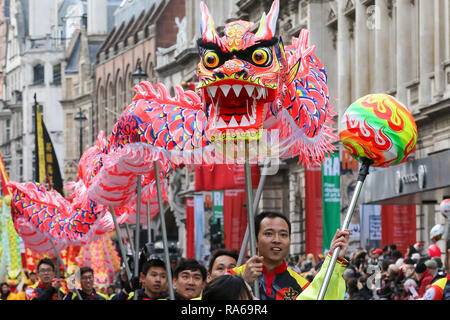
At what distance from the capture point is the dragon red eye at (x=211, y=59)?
9.28 metres

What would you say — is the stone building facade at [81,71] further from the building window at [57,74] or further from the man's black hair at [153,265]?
the man's black hair at [153,265]

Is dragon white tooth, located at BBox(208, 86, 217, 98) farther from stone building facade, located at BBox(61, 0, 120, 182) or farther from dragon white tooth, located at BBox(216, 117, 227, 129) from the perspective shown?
stone building facade, located at BBox(61, 0, 120, 182)

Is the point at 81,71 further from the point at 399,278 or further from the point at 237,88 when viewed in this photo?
the point at 237,88

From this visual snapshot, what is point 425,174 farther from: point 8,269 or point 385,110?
point 385,110

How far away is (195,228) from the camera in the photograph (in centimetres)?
5084

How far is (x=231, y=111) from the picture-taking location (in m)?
9.43

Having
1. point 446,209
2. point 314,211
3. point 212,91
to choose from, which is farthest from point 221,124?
point 314,211

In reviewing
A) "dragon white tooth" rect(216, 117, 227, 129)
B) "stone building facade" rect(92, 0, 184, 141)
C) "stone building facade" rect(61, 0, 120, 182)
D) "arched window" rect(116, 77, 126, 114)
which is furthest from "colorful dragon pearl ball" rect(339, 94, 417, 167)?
"stone building facade" rect(61, 0, 120, 182)

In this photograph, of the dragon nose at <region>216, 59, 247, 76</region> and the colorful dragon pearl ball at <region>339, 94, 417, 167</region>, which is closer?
the colorful dragon pearl ball at <region>339, 94, 417, 167</region>

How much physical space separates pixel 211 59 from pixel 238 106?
0.39 m

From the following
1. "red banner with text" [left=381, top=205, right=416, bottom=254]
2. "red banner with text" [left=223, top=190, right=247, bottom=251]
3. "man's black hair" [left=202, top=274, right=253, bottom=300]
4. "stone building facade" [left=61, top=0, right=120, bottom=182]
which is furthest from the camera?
"stone building facade" [left=61, top=0, right=120, bottom=182]

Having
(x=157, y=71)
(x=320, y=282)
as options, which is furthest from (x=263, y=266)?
(x=157, y=71)

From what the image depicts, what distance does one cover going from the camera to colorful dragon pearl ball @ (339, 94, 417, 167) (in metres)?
8.77
